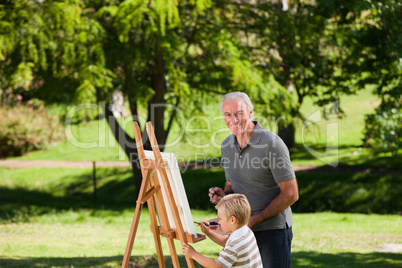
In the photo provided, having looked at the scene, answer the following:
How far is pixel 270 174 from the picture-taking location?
3229 mm

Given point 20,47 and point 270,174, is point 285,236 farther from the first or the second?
point 20,47

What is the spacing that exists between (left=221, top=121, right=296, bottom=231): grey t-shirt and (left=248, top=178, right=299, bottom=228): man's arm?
0.04m

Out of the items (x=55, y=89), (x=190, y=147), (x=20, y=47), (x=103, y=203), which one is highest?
(x=20, y=47)

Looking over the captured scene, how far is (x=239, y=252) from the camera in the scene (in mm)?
2926

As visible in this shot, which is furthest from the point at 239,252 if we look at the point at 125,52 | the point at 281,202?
the point at 125,52

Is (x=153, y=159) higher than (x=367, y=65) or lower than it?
lower

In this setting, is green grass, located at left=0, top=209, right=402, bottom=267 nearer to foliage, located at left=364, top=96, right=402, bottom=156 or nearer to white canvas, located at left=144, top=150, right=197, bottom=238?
foliage, located at left=364, top=96, right=402, bottom=156

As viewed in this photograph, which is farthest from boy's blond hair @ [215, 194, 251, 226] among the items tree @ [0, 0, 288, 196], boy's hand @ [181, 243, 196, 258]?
tree @ [0, 0, 288, 196]

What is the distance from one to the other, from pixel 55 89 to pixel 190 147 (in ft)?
17.9

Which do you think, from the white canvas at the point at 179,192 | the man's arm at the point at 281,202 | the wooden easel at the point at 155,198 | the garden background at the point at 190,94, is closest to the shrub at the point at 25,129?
the garden background at the point at 190,94

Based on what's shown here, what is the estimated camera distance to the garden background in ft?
29.7

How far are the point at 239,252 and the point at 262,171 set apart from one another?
56 centimetres

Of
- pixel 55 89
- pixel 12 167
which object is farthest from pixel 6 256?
pixel 12 167

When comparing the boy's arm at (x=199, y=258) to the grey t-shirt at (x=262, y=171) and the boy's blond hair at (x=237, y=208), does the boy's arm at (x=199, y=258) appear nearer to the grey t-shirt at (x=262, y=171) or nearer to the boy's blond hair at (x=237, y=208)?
the boy's blond hair at (x=237, y=208)
